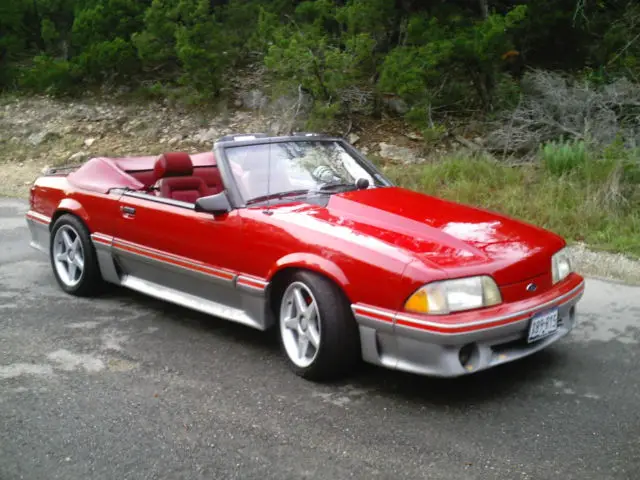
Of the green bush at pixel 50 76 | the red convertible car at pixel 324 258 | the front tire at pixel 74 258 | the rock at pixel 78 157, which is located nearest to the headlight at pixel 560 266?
the red convertible car at pixel 324 258

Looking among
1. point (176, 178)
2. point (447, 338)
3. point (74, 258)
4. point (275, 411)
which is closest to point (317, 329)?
point (275, 411)

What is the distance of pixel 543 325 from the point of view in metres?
4.06

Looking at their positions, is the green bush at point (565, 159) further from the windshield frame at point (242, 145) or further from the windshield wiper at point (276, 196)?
the windshield wiper at point (276, 196)

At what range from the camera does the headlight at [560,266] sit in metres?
Result: 4.28

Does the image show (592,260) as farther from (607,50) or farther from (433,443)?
(607,50)

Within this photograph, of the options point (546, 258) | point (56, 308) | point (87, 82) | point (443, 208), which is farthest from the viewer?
point (87, 82)

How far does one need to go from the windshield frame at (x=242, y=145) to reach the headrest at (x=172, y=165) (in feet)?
2.01

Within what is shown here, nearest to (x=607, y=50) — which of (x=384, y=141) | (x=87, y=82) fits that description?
(x=384, y=141)

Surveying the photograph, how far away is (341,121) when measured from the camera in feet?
42.7

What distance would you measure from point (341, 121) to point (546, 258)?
29.9 feet

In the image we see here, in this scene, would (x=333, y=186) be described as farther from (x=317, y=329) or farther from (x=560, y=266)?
(x=560, y=266)

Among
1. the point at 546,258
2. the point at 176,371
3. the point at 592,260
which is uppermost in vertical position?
the point at 546,258

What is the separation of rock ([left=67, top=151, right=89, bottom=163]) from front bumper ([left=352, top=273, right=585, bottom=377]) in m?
11.4

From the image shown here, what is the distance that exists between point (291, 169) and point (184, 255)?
921 mm
